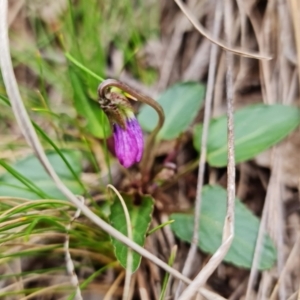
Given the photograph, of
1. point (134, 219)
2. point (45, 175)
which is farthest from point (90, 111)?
point (134, 219)

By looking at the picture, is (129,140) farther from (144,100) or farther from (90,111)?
(90,111)

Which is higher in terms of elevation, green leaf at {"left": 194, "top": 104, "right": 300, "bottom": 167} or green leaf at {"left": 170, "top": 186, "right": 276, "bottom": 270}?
green leaf at {"left": 194, "top": 104, "right": 300, "bottom": 167}

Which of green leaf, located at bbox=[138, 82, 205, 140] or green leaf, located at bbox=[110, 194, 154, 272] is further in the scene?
green leaf, located at bbox=[138, 82, 205, 140]

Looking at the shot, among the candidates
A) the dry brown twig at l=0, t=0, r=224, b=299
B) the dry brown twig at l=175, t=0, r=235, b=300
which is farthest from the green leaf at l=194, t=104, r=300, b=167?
the dry brown twig at l=0, t=0, r=224, b=299

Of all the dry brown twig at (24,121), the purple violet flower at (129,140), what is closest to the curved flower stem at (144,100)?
the purple violet flower at (129,140)

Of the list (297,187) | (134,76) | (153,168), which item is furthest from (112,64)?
(297,187)

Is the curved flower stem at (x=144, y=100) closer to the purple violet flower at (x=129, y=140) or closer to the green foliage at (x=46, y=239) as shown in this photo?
the purple violet flower at (x=129, y=140)

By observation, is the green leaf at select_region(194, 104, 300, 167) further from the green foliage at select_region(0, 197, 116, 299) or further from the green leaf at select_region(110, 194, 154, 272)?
the green foliage at select_region(0, 197, 116, 299)
